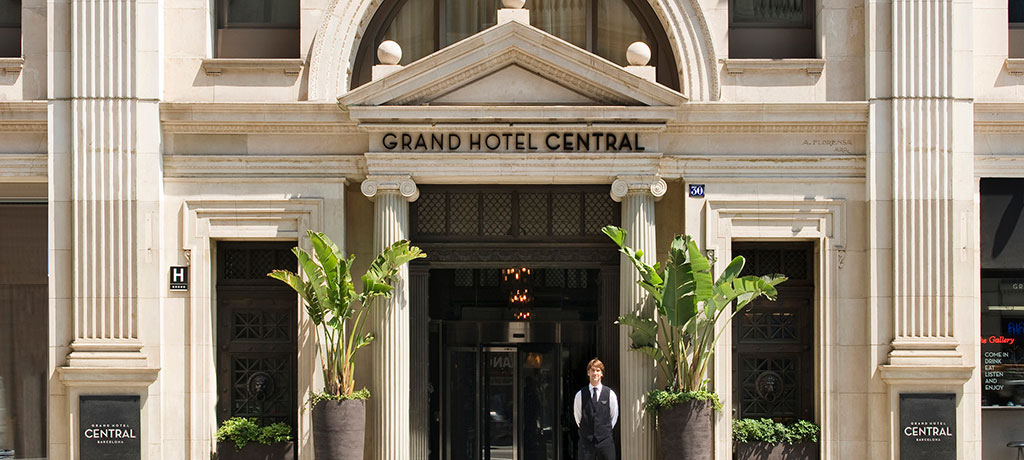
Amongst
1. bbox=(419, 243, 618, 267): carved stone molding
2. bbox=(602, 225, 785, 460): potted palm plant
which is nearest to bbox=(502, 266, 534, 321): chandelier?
bbox=(419, 243, 618, 267): carved stone molding

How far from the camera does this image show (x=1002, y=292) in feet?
51.8

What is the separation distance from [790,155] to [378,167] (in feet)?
18.6

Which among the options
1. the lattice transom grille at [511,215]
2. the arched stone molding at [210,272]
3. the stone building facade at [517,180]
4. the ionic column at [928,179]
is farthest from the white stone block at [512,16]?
the ionic column at [928,179]

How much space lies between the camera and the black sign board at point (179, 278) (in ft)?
50.7

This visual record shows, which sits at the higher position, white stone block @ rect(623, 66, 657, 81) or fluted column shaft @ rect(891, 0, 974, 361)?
white stone block @ rect(623, 66, 657, 81)

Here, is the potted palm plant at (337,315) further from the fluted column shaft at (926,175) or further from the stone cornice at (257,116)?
the fluted column shaft at (926,175)

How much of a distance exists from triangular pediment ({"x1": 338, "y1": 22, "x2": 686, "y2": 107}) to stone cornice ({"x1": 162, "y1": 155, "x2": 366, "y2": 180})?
88 centimetres

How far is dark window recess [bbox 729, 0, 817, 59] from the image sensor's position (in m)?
16.0

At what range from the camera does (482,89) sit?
15.5 m

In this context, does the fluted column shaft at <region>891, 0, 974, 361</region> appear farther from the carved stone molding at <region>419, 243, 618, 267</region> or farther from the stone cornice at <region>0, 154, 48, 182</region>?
the stone cornice at <region>0, 154, 48, 182</region>

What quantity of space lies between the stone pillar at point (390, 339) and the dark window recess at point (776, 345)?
4666 mm

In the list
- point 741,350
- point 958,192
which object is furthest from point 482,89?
point 958,192

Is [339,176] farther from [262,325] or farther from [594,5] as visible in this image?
[594,5]

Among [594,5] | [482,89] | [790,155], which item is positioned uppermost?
[594,5]
